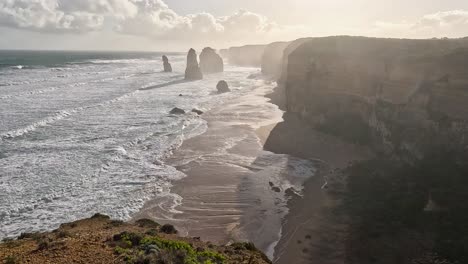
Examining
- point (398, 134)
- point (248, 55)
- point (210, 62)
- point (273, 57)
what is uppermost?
point (248, 55)

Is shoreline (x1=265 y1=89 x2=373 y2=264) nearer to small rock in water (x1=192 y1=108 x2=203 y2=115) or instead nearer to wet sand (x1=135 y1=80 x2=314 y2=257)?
wet sand (x1=135 y1=80 x2=314 y2=257)

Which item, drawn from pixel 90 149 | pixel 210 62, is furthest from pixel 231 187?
pixel 210 62

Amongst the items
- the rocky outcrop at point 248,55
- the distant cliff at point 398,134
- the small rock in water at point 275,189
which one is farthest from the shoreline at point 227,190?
the rocky outcrop at point 248,55

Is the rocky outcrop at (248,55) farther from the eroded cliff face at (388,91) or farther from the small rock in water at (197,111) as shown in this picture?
the eroded cliff face at (388,91)

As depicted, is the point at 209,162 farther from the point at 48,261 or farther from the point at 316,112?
the point at 48,261

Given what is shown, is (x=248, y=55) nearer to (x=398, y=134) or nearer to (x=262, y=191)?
(x=398, y=134)

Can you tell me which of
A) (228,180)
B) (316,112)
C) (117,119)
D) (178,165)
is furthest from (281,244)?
(117,119)

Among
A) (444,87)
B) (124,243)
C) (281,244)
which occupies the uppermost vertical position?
(444,87)
